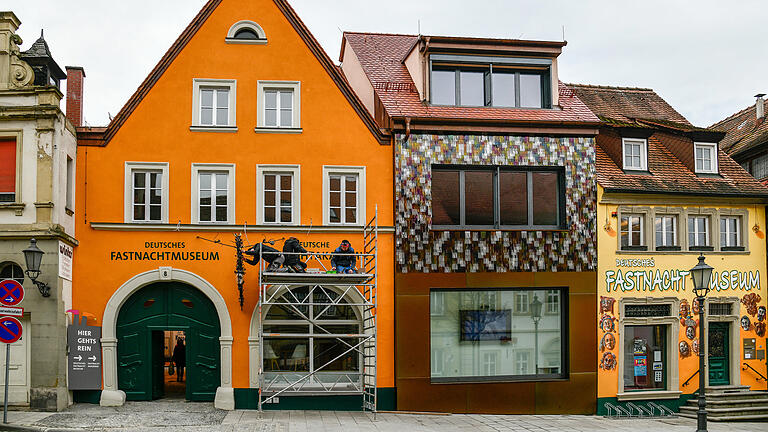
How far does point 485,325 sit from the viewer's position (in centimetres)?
2267

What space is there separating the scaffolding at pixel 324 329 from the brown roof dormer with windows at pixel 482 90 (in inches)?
142

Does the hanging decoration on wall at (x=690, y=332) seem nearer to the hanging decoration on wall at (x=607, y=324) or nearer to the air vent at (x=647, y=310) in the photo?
the air vent at (x=647, y=310)

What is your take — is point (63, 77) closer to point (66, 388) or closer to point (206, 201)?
point (206, 201)

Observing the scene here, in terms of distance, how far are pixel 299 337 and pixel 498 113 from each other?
806cm

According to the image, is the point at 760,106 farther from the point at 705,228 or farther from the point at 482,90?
the point at 482,90

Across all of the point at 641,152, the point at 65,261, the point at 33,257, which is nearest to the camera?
the point at 33,257

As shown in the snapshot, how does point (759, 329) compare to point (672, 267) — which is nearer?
point (672, 267)

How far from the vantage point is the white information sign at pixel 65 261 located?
1972cm

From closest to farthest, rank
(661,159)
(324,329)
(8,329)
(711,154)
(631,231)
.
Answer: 1. (8,329)
2. (324,329)
3. (631,231)
4. (661,159)
5. (711,154)

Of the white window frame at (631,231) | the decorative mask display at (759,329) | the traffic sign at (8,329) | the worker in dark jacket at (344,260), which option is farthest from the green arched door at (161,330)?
the decorative mask display at (759,329)

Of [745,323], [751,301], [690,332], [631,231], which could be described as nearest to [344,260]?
[631,231]

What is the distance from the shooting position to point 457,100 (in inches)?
924

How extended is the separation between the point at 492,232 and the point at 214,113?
7.82m

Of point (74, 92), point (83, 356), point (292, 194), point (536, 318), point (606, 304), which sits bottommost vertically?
point (83, 356)
